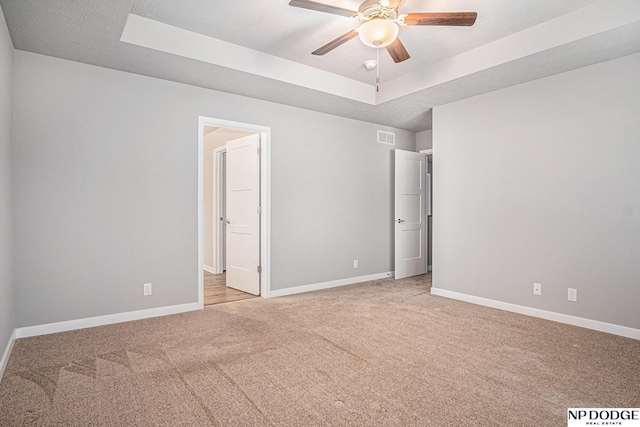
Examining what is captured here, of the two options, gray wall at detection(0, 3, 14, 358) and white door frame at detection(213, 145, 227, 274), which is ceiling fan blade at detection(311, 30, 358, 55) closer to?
gray wall at detection(0, 3, 14, 358)

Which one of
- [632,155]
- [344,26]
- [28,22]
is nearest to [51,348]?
[28,22]

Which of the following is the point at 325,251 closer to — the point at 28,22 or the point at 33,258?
the point at 33,258

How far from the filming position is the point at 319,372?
2.42 meters

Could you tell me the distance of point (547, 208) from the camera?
145 inches

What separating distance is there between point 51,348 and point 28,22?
2518 mm

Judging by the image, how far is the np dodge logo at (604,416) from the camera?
189cm

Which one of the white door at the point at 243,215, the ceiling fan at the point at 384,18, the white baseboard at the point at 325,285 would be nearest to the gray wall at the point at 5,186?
the ceiling fan at the point at 384,18

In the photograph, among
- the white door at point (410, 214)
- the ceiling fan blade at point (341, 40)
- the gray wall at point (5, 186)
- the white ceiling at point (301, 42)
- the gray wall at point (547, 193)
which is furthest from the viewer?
the white door at point (410, 214)

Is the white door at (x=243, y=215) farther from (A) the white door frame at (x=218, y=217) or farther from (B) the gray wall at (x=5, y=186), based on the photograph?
(B) the gray wall at (x=5, y=186)

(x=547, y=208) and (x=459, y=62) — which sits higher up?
(x=459, y=62)

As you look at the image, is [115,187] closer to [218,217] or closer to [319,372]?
[319,372]

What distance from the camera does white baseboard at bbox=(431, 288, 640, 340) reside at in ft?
10.3

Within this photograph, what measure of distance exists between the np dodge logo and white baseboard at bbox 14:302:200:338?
3.43 m

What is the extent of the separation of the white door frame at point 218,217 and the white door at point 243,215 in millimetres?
1322
